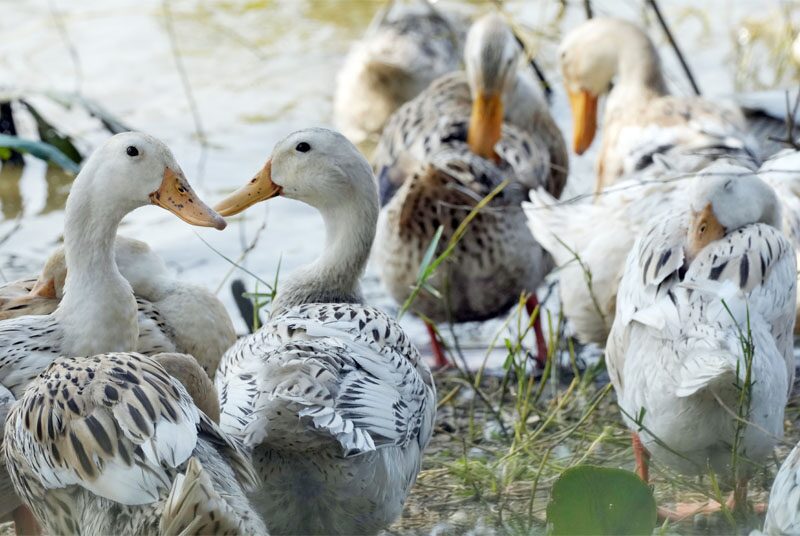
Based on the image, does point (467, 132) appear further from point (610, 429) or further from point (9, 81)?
point (9, 81)

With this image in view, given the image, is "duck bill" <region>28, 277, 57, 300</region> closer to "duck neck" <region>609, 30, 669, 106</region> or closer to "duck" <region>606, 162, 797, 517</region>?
"duck" <region>606, 162, 797, 517</region>

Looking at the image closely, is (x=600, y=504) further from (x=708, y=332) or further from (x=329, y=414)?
(x=329, y=414)

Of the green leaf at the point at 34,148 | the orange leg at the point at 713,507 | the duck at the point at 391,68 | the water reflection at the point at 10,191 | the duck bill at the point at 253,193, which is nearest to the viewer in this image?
the orange leg at the point at 713,507

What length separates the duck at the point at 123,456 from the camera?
335 cm

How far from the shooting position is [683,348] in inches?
162

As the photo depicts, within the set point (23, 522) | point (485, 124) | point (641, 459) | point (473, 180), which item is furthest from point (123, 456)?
point (485, 124)

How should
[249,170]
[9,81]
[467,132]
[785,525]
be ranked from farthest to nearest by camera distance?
[9,81], [249,170], [467,132], [785,525]

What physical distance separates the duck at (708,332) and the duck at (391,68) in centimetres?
501

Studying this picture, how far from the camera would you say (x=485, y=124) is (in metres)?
6.86

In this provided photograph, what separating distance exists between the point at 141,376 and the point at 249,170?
504cm

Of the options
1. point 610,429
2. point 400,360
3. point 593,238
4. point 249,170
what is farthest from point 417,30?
point 400,360

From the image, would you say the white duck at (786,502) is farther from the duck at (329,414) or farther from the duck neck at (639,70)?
the duck neck at (639,70)

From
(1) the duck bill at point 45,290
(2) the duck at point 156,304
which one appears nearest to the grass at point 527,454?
(2) the duck at point 156,304

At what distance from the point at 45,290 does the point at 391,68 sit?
199 inches
